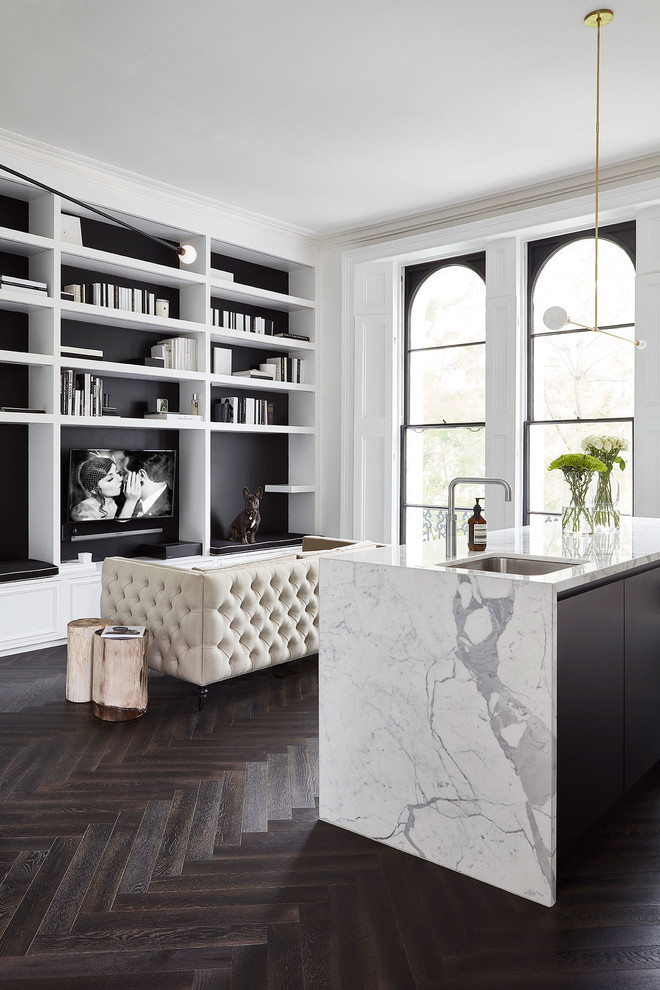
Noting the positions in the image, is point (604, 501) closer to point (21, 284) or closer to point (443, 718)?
point (443, 718)

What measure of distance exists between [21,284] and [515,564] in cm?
386

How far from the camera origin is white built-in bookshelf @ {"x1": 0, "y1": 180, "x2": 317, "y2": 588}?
5.27m

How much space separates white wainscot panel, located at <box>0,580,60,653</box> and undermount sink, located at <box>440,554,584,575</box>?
3.33 metres

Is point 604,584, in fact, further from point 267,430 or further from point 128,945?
point 267,430

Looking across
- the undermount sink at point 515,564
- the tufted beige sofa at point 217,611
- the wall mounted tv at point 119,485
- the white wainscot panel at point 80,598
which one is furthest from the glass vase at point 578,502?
the wall mounted tv at point 119,485

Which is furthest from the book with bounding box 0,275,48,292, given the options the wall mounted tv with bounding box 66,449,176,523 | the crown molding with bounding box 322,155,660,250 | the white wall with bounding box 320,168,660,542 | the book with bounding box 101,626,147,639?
the crown molding with bounding box 322,155,660,250

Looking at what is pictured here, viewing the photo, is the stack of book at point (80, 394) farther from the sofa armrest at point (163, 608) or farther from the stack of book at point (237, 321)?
the sofa armrest at point (163, 608)

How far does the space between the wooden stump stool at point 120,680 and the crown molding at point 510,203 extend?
14.2ft

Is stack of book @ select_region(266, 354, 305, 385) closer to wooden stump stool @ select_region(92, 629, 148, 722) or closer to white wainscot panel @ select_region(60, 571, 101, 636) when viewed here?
white wainscot panel @ select_region(60, 571, 101, 636)

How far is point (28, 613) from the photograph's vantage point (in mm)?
5035

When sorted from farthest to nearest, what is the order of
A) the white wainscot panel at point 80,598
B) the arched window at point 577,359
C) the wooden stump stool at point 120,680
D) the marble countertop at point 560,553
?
1. the arched window at point 577,359
2. the white wainscot panel at point 80,598
3. the wooden stump stool at point 120,680
4. the marble countertop at point 560,553

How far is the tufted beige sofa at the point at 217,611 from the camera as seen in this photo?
3.88 m

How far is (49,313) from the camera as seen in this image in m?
5.23

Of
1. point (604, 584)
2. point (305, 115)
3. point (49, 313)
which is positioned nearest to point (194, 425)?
point (49, 313)
